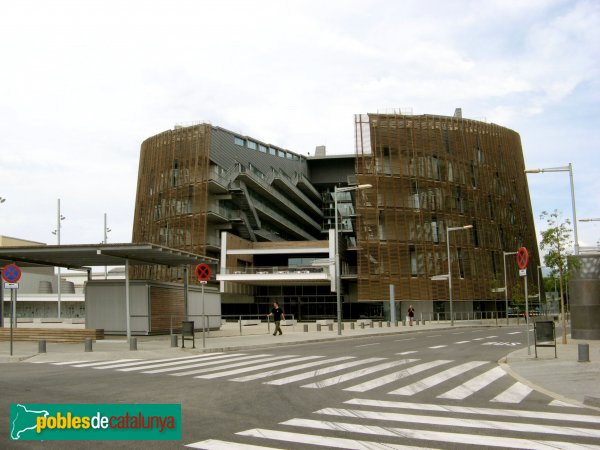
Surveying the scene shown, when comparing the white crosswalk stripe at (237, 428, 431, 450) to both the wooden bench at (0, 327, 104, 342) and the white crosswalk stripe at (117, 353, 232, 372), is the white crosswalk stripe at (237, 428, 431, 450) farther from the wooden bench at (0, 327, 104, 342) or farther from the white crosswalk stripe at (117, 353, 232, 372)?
the wooden bench at (0, 327, 104, 342)

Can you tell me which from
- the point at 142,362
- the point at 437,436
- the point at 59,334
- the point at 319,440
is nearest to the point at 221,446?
the point at 319,440

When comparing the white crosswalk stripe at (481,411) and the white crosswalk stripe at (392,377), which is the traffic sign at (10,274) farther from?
the white crosswalk stripe at (481,411)

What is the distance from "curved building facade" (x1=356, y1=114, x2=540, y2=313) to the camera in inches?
2657

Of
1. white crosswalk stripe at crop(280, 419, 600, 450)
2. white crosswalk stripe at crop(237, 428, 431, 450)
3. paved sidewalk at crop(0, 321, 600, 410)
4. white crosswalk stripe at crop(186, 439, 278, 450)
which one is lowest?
paved sidewalk at crop(0, 321, 600, 410)

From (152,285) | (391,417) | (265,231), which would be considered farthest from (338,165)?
(391,417)

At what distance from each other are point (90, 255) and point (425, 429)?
2004 centimetres

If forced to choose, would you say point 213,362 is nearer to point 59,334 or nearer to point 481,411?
point 481,411

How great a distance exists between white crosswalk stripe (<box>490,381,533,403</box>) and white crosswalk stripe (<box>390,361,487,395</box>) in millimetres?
1472

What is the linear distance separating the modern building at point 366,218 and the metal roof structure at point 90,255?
35378 mm

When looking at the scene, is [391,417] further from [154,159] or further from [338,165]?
[338,165]

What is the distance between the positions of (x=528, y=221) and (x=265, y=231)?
4025 centimetres

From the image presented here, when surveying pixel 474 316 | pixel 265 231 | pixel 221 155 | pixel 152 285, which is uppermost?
pixel 221 155

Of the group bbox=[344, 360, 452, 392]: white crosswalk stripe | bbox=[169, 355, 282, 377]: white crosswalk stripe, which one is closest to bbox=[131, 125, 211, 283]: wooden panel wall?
bbox=[169, 355, 282, 377]: white crosswalk stripe

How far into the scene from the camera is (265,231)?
253ft
